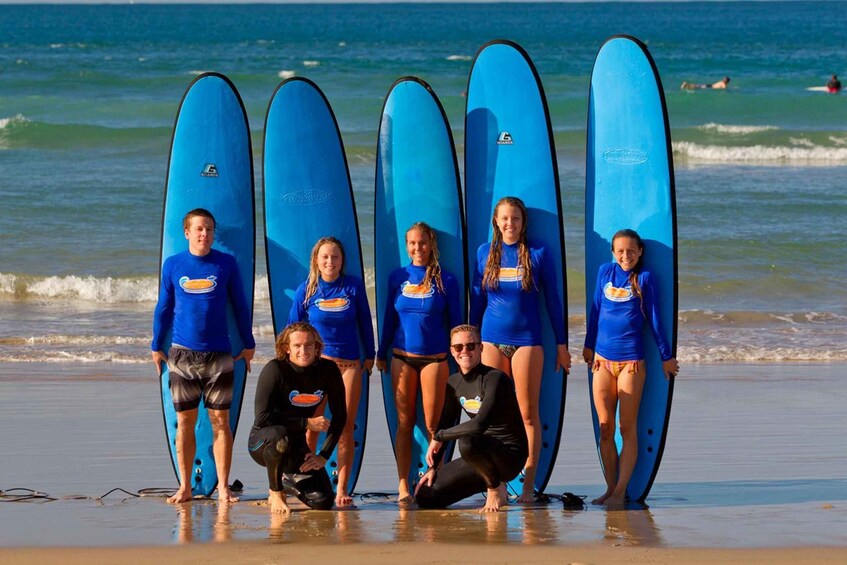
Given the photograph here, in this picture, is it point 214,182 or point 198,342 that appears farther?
point 214,182

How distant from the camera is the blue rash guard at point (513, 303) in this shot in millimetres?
5492

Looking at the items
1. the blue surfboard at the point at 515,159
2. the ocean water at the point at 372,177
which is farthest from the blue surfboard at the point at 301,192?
the ocean water at the point at 372,177

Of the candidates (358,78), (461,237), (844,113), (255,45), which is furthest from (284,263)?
(255,45)

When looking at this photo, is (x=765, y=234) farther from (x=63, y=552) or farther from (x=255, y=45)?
(x=255, y=45)

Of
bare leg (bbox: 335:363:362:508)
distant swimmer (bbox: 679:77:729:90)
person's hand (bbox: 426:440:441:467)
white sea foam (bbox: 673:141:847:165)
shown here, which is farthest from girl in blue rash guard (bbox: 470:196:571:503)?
distant swimmer (bbox: 679:77:729:90)

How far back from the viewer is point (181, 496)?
17.8 ft

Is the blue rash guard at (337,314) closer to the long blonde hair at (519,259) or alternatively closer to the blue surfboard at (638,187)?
the long blonde hair at (519,259)

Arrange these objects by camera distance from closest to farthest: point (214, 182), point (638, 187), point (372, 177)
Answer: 1. point (638, 187)
2. point (214, 182)
3. point (372, 177)

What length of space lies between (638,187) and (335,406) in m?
1.81

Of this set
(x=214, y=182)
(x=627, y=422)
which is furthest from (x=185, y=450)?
(x=627, y=422)

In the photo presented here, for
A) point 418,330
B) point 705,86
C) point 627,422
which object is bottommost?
point 627,422

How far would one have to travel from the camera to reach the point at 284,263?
20.0ft

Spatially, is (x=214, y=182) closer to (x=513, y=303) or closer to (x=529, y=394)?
(x=513, y=303)

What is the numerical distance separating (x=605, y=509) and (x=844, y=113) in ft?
68.5
